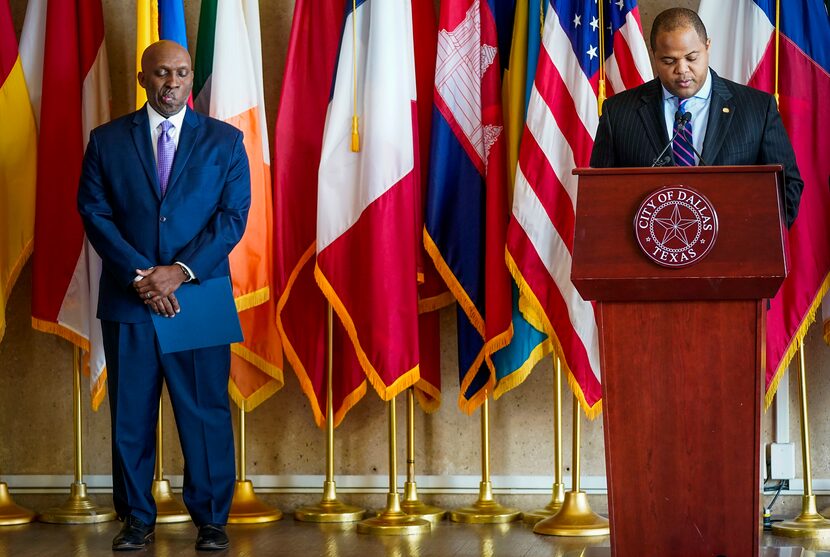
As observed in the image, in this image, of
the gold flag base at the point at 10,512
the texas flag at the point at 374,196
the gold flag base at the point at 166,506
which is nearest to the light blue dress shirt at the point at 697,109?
the texas flag at the point at 374,196

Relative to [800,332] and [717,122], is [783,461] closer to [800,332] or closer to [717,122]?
[800,332]

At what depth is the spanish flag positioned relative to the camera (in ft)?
14.9

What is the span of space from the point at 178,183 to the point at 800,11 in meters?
2.35

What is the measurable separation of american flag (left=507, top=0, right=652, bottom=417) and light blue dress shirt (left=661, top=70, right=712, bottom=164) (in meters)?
1.01

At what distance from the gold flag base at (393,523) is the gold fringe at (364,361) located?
1.37 feet

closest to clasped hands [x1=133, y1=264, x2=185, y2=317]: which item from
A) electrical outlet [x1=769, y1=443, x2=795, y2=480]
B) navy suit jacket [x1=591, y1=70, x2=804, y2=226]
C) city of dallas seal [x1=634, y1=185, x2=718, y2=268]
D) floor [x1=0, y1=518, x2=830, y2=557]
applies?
floor [x1=0, y1=518, x2=830, y2=557]

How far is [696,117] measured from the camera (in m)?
3.15

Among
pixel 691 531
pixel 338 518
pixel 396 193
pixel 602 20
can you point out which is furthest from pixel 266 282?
pixel 691 531

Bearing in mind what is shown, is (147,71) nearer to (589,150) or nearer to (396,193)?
(396,193)

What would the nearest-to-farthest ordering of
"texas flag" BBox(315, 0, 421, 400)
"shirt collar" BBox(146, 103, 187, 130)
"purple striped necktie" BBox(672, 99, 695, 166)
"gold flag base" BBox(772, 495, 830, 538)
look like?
A: "purple striped necktie" BBox(672, 99, 695, 166), "shirt collar" BBox(146, 103, 187, 130), "gold flag base" BBox(772, 495, 830, 538), "texas flag" BBox(315, 0, 421, 400)

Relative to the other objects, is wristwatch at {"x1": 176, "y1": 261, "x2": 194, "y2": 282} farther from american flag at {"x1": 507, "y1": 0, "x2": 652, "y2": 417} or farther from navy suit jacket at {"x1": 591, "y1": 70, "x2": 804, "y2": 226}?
navy suit jacket at {"x1": 591, "y1": 70, "x2": 804, "y2": 226}

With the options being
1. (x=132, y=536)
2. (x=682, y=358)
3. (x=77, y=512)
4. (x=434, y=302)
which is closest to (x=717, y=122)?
(x=682, y=358)

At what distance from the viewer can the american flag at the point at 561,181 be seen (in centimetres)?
420

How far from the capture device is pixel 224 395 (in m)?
3.90
